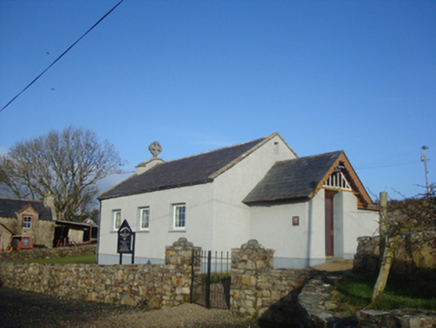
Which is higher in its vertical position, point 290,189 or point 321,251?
point 290,189

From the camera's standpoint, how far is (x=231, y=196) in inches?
744

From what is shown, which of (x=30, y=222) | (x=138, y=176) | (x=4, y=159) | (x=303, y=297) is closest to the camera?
(x=303, y=297)

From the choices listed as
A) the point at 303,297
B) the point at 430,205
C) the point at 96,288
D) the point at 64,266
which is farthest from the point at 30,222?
the point at 430,205

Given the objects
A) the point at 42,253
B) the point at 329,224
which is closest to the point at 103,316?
the point at 329,224

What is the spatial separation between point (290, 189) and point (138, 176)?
1260 cm

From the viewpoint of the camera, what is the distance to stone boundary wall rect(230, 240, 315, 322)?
9773 millimetres

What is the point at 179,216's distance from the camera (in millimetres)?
20125

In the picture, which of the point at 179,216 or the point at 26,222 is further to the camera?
the point at 26,222

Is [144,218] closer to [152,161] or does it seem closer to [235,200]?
[235,200]

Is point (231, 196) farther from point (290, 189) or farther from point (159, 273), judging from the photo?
point (159, 273)

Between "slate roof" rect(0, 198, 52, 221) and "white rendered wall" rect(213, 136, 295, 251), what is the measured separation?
26.7m

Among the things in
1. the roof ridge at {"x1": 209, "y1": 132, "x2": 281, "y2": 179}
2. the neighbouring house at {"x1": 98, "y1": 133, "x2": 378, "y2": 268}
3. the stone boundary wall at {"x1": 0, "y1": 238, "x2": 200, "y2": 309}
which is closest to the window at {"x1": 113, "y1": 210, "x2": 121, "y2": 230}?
the neighbouring house at {"x1": 98, "y1": 133, "x2": 378, "y2": 268}

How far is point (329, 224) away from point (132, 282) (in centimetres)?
983

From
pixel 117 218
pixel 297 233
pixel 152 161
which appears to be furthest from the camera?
pixel 152 161
